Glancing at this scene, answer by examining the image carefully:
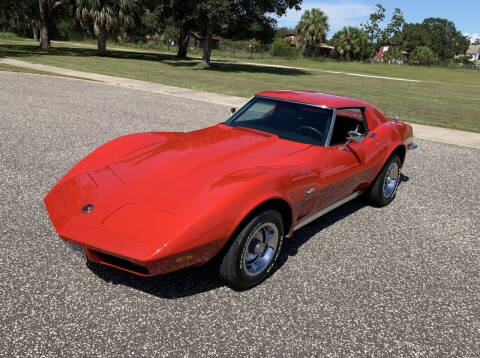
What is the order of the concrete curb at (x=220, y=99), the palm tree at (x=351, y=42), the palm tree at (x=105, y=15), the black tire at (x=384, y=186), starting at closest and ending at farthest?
1. the black tire at (x=384, y=186)
2. the concrete curb at (x=220, y=99)
3. the palm tree at (x=105, y=15)
4. the palm tree at (x=351, y=42)

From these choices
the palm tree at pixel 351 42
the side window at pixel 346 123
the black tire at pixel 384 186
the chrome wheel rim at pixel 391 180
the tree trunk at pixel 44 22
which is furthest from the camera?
the palm tree at pixel 351 42

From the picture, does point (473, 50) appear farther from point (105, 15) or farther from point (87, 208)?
point (87, 208)

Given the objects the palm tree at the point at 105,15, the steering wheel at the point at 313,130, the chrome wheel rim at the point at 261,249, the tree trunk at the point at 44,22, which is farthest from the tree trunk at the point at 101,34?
the chrome wheel rim at the point at 261,249

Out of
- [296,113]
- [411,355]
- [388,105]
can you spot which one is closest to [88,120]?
[296,113]

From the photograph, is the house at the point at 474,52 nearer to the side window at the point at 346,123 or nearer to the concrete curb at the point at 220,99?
the concrete curb at the point at 220,99

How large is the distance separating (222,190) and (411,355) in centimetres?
175

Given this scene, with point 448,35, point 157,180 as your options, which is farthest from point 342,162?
point 448,35

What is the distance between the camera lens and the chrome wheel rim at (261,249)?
3254mm

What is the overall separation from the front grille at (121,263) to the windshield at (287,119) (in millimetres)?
2134

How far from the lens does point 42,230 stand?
405 centimetres

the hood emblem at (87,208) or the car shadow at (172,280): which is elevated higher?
the hood emblem at (87,208)

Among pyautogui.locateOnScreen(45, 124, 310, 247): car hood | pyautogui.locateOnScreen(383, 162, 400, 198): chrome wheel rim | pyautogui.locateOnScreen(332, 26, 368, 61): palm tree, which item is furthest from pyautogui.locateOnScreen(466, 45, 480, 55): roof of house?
pyautogui.locateOnScreen(45, 124, 310, 247): car hood

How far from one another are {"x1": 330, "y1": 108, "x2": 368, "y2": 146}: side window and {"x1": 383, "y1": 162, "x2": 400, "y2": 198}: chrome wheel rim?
0.82 m

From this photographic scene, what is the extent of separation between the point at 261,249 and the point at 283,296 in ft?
1.37
